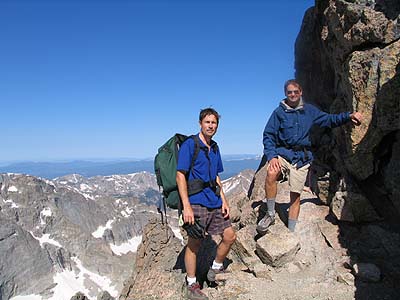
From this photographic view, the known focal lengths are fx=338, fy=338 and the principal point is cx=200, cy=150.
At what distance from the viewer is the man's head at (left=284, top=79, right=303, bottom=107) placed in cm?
1062

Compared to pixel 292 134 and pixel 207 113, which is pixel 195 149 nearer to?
pixel 207 113

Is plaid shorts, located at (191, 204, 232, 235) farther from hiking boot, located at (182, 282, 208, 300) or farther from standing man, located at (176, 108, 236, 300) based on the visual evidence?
hiking boot, located at (182, 282, 208, 300)

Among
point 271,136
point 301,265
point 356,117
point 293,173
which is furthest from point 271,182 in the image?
point 356,117

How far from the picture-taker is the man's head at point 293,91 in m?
10.6

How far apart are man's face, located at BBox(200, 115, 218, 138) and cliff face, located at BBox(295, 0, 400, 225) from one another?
5303mm

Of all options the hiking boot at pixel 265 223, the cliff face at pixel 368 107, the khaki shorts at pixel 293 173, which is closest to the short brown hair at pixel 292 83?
the cliff face at pixel 368 107

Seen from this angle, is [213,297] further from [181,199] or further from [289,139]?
[289,139]

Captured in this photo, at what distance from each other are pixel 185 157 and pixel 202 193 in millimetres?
1165

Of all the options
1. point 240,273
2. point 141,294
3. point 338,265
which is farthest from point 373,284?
point 141,294

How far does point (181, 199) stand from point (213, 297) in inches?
130

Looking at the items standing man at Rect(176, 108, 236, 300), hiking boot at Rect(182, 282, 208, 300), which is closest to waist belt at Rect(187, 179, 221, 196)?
standing man at Rect(176, 108, 236, 300)

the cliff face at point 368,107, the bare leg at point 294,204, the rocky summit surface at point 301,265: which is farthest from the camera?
the bare leg at point 294,204

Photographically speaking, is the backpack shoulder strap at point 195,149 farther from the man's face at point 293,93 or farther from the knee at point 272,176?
the man's face at point 293,93

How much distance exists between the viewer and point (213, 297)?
9.76 meters
